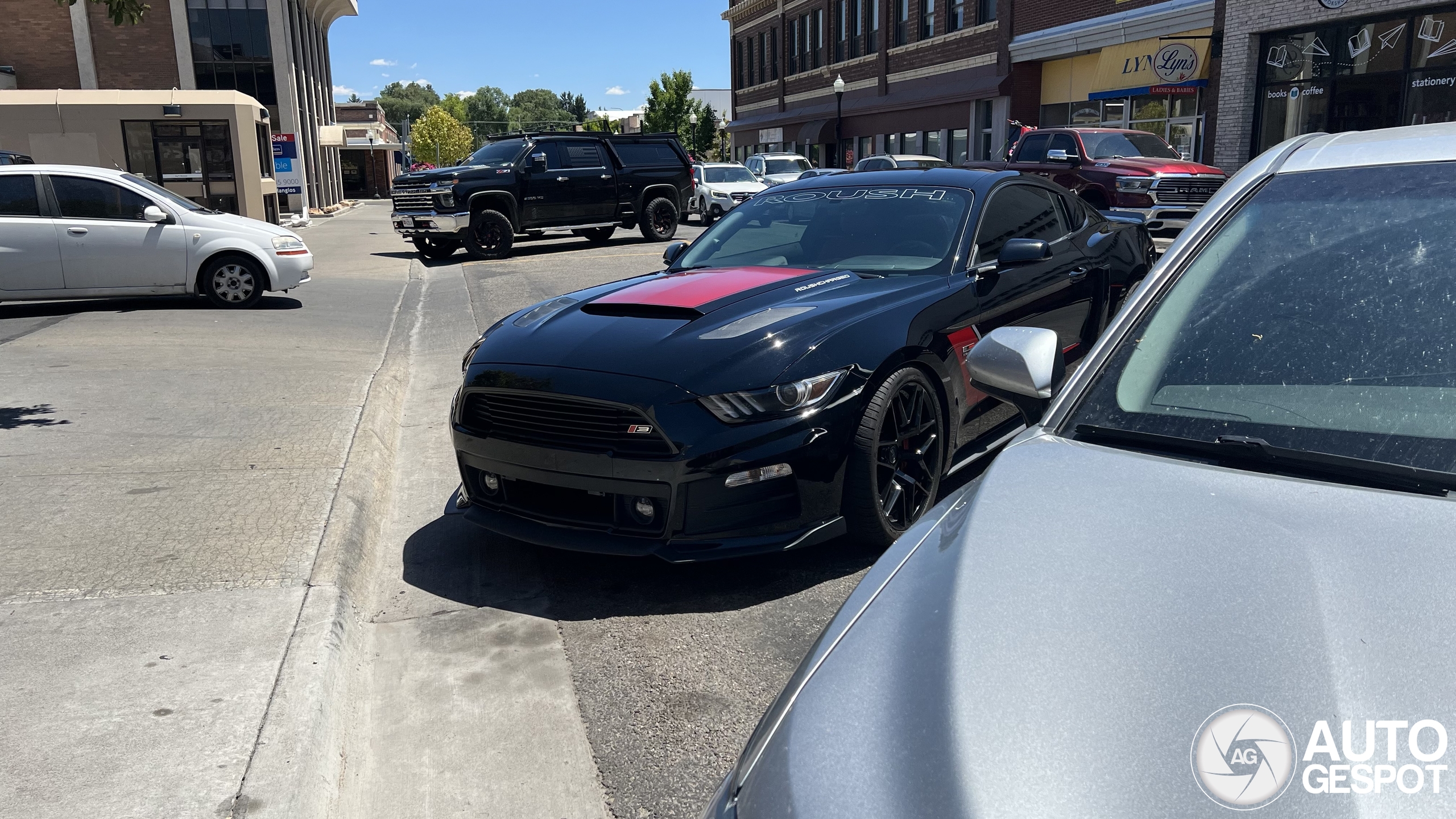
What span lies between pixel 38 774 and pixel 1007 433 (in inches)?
165

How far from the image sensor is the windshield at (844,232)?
17.3 feet

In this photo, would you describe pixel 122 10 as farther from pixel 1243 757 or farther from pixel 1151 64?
pixel 1151 64

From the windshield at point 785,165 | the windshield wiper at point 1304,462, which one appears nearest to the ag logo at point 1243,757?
the windshield wiper at point 1304,462

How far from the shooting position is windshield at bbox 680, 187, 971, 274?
5.28 metres

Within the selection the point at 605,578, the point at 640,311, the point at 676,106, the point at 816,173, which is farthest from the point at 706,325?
the point at 676,106

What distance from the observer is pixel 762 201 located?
6102mm

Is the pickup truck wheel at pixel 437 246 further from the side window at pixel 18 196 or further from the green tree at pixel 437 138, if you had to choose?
the green tree at pixel 437 138

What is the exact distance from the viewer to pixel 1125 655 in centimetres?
146

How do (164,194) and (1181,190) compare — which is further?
(1181,190)

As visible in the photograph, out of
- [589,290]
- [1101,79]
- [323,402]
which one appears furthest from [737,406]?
→ [1101,79]

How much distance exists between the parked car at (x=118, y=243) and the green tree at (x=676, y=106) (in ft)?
225

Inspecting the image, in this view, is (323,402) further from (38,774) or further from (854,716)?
(854,716)

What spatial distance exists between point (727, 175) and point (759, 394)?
26327 millimetres

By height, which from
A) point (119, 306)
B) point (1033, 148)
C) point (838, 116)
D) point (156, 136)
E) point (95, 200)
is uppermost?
point (838, 116)
